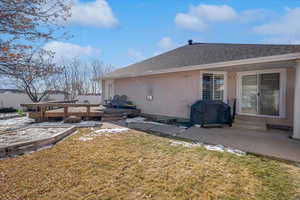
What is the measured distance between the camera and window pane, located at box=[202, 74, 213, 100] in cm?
718

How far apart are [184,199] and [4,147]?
407cm

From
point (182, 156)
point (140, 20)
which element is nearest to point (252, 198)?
point (182, 156)

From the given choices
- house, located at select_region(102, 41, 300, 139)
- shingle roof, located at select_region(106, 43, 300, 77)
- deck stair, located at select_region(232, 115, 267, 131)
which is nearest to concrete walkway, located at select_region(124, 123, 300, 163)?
deck stair, located at select_region(232, 115, 267, 131)

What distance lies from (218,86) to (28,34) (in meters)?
7.17

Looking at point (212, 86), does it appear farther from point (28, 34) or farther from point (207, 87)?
point (28, 34)

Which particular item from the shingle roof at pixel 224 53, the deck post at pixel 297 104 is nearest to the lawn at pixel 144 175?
the deck post at pixel 297 104

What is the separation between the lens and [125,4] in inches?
298

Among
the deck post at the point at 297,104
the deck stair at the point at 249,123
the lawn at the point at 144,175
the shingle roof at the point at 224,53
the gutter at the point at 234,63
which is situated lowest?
the lawn at the point at 144,175

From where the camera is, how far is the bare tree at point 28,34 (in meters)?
3.36

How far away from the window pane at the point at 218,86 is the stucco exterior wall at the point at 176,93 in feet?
1.27

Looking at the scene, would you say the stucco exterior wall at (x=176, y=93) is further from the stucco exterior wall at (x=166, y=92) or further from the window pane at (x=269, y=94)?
the window pane at (x=269, y=94)

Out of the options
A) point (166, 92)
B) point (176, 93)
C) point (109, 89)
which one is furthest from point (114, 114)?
point (109, 89)

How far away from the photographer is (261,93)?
687 centimetres

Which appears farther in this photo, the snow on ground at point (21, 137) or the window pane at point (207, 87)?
the window pane at point (207, 87)
